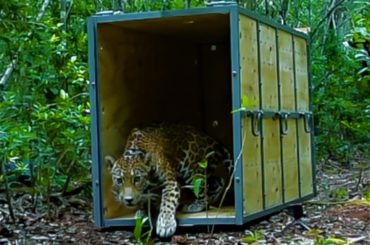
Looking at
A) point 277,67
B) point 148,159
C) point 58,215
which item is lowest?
point 58,215

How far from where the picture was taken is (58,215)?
6531 mm

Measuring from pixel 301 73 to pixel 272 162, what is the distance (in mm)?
1338

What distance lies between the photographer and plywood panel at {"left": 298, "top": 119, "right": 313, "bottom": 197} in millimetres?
7082

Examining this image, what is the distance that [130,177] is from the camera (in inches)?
222

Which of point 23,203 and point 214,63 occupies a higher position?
point 214,63

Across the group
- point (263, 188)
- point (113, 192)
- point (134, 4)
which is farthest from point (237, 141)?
point (134, 4)

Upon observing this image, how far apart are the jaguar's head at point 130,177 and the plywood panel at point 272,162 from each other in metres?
0.88

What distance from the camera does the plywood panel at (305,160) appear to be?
7.08 metres

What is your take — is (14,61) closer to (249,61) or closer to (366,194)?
(249,61)

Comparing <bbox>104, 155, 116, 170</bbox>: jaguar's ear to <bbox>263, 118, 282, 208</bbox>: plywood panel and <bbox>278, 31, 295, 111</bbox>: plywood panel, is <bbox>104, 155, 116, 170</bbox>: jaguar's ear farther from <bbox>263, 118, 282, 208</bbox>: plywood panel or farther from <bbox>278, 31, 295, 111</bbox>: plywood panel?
<bbox>278, 31, 295, 111</bbox>: plywood panel

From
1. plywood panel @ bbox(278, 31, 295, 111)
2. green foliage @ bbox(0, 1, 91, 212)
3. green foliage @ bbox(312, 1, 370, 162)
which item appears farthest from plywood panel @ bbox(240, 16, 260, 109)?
green foliage @ bbox(312, 1, 370, 162)

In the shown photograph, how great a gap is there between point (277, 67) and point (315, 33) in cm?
510

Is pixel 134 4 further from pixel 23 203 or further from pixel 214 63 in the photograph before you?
pixel 23 203

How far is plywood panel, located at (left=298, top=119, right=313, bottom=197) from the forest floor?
0.45 feet
